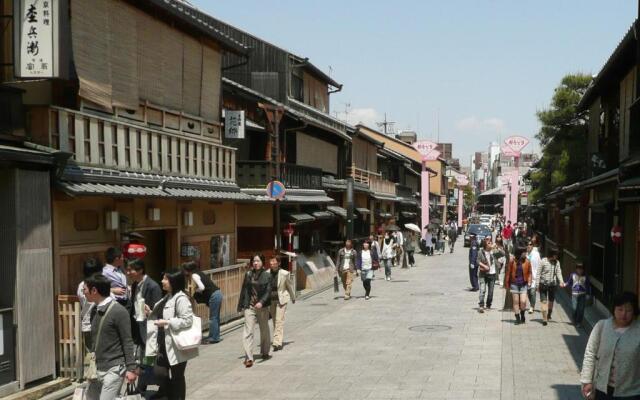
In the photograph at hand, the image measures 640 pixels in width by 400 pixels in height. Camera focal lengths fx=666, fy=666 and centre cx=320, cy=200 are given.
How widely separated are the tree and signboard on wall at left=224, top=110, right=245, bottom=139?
52.7 ft

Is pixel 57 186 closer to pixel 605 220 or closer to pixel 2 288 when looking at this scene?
pixel 2 288

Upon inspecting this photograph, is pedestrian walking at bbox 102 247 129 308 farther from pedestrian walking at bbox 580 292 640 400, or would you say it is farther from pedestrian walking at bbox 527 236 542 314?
pedestrian walking at bbox 527 236 542 314

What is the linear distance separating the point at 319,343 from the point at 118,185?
17.5ft

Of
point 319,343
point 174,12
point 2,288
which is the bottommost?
point 319,343

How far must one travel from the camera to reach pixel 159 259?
1589 cm

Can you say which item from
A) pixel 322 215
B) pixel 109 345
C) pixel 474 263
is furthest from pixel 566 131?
pixel 109 345

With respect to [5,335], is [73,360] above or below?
below

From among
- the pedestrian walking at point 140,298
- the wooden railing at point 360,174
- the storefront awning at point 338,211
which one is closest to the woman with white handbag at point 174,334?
the pedestrian walking at point 140,298

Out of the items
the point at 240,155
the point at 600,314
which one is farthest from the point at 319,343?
the point at 240,155

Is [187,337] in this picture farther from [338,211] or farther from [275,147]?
[338,211]

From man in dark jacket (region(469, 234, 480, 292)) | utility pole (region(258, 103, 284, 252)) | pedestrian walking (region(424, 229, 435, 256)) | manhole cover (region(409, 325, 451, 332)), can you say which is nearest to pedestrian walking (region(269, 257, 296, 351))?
manhole cover (region(409, 325, 451, 332))

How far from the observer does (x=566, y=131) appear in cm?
2998

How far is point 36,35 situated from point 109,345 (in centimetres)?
538

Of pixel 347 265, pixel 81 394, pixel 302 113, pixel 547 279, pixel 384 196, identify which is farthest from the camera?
pixel 384 196
